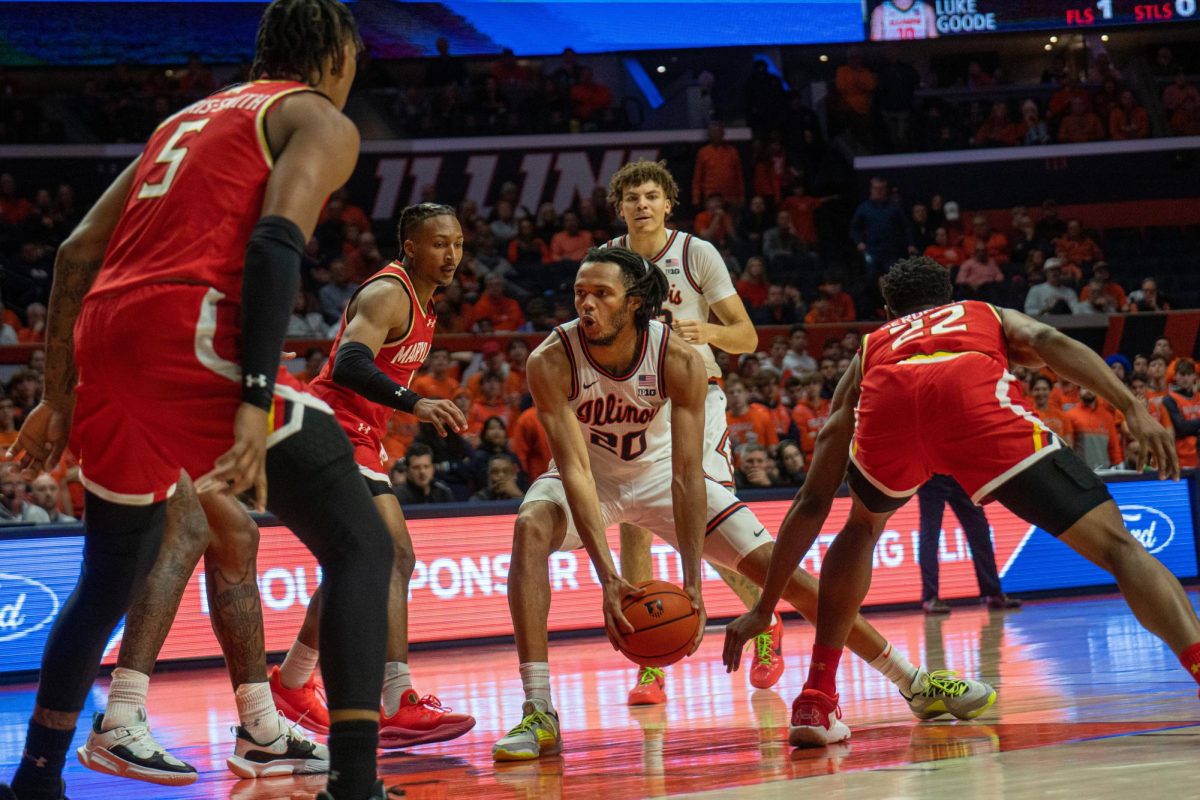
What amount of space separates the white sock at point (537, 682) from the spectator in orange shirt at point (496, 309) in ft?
33.9

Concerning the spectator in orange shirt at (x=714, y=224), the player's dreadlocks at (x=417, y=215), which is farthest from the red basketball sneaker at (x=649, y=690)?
the spectator in orange shirt at (x=714, y=224)

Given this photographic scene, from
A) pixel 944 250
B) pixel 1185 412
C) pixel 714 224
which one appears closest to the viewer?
pixel 1185 412

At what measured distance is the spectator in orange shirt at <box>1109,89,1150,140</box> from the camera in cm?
2172

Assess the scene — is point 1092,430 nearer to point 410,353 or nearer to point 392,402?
point 410,353

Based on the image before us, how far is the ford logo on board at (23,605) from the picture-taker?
29.8 feet

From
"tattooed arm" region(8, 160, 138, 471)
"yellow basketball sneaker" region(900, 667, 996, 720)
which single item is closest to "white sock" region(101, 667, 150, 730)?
"tattooed arm" region(8, 160, 138, 471)

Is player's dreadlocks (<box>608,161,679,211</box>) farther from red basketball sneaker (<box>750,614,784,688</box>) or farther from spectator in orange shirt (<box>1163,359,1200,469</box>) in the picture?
spectator in orange shirt (<box>1163,359,1200,469</box>)

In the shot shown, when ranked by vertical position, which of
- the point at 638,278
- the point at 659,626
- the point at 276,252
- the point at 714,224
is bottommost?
the point at 659,626

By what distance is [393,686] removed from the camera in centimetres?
512

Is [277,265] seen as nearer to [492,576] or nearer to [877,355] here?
[877,355]

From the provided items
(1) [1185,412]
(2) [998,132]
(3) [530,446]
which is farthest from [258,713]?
(2) [998,132]

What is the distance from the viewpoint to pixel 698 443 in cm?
507

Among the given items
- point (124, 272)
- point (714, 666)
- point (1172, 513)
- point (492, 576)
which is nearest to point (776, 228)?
point (1172, 513)

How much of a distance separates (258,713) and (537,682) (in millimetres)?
963
